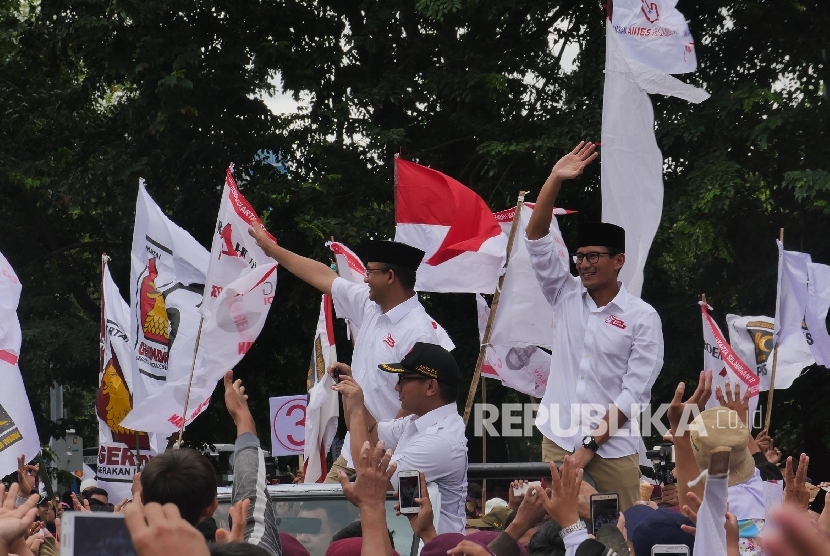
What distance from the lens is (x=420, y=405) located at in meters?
5.70

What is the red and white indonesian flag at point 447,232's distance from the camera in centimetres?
978

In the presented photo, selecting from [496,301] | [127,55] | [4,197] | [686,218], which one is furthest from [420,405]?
[4,197]

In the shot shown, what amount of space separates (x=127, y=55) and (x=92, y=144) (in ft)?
5.85

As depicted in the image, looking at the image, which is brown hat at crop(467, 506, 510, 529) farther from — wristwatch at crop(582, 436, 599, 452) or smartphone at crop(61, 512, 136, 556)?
smartphone at crop(61, 512, 136, 556)

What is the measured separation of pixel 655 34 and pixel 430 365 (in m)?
6.23

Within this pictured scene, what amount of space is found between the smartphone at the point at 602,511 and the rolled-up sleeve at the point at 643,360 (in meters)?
2.13

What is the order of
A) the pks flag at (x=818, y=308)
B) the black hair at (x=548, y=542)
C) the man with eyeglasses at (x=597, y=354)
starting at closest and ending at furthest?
the black hair at (x=548, y=542)
the man with eyeglasses at (x=597, y=354)
the pks flag at (x=818, y=308)

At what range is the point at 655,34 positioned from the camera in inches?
437

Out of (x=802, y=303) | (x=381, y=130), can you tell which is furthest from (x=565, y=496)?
(x=381, y=130)

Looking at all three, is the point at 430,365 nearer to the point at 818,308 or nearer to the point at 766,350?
the point at 818,308

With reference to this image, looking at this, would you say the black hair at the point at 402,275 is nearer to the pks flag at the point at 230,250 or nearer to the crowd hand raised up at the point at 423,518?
the crowd hand raised up at the point at 423,518

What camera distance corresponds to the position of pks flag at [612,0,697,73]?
11.0 m

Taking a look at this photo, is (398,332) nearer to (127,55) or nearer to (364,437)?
(364,437)

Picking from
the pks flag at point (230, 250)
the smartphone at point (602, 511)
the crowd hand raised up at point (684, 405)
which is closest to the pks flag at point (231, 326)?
the pks flag at point (230, 250)
